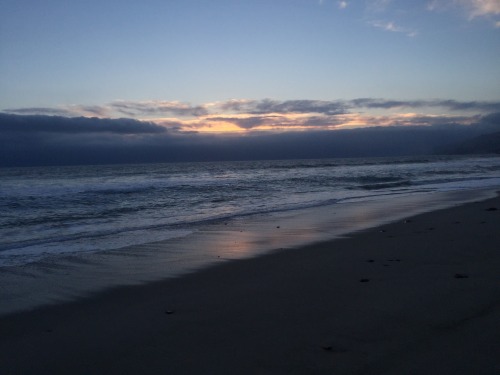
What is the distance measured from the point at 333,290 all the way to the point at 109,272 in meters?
4.01

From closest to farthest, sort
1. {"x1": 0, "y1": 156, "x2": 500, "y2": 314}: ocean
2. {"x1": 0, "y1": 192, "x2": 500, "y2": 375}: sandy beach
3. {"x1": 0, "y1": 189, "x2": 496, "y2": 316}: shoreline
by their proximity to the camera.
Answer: {"x1": 0, "y1": 192, "x2": 500, "y2": 375}: sandy beach
{"x1": 0, "y1": 189, "x2": 496, "y2": 316}: shoreline
{"x1": 0, "y1": 156, "x2": 500, "y2": 314}: ocean

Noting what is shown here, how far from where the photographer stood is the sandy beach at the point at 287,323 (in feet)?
12.1

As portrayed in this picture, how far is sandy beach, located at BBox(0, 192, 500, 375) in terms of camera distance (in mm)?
3684

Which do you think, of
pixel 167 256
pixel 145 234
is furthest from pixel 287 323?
pixel 145 234

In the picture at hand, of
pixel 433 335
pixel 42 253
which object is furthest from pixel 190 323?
pixel 42 253

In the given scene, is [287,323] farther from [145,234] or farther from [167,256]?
[145,234]

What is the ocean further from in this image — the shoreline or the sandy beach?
the sandy beach

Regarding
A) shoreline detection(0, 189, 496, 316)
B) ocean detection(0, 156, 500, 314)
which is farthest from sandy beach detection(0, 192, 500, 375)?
ocean detection(0, 156, 500, 314)

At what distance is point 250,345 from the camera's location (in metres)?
4.06

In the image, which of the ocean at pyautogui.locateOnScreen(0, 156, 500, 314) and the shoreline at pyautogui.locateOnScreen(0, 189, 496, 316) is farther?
the ocean at pyautogui.locateOnScreen(0, 156, 500, 314)

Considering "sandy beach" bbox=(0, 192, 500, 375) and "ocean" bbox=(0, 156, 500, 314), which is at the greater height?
"sandy beach" bbox=(0, 192, 500, 375)

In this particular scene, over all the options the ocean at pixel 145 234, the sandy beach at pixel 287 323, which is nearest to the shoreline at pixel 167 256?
the ocean at pixel 145 234

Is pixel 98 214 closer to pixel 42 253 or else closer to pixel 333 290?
pixel 42 253

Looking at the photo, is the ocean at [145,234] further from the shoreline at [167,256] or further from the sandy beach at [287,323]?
the sandy beach at [287,323]
